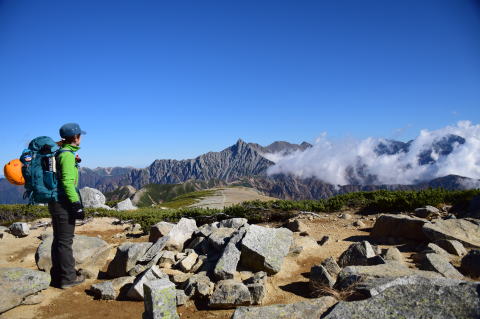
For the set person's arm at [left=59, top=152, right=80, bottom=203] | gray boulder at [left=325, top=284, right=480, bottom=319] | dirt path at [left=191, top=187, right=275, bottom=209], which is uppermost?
person's arm at [left=59, top=152, right=80, bottom=203]

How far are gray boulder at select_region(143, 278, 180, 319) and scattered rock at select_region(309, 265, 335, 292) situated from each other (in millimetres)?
3785

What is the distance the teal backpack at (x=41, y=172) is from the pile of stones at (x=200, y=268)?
294 centimetres

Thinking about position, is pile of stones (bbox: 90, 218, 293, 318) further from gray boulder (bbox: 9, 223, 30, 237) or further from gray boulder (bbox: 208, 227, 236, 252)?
gray boulder (bbox: 9, 223, 30, 237)

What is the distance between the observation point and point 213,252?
10.6 meters

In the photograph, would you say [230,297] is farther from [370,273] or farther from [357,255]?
[357,255]

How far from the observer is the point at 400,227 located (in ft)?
38.6

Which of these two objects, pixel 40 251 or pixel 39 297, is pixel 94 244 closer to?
pixel 40 251

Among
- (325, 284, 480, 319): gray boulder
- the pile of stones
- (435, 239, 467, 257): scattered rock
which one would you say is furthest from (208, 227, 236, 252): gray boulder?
(435, 239, 467, 257): scattered rock

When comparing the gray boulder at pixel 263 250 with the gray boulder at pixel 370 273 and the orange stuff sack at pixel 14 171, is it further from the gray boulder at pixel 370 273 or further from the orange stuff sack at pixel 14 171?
the orange stuff sack at pixel 14 171

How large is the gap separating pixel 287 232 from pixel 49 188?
736 cm

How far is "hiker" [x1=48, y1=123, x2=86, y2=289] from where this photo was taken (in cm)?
806

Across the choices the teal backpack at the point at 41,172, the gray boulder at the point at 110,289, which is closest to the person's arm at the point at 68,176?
the teal backpack at the point at 41,172

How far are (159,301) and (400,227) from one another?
9927mm

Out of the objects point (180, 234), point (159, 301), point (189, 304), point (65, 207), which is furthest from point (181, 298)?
point (180, 234)
